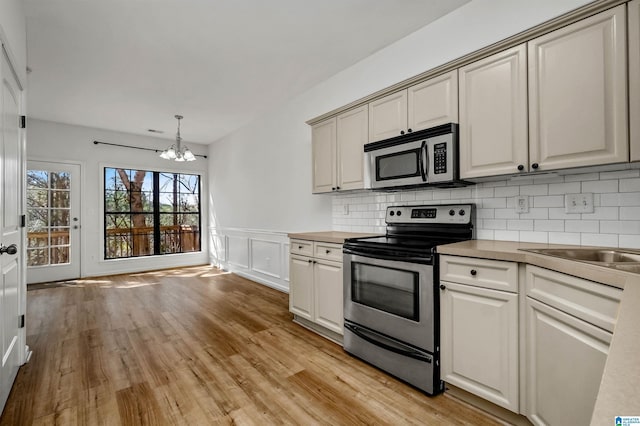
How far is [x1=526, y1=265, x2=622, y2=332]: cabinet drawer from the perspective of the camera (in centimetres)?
118

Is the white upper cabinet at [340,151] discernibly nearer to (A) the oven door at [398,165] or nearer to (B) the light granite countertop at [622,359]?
(A) the oven door at [398,165]

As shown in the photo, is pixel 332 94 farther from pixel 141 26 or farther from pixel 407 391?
pixel 407 391

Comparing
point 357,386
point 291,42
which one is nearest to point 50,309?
point 357,386

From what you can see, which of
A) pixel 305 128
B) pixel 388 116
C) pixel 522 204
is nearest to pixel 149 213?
pixel 305 128

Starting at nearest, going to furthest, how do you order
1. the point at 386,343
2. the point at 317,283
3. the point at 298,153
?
the point at 386,343 → the point at 317,283 → the point at 298,153

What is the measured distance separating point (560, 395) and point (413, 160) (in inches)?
63.8

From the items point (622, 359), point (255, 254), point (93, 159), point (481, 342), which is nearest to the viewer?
point (622, 359)

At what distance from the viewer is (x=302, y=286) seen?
10.0 ft

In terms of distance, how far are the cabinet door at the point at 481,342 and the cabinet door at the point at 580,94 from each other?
0.84 metres

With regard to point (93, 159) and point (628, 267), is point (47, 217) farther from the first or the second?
point (628, 267)

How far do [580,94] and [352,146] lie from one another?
1.68m

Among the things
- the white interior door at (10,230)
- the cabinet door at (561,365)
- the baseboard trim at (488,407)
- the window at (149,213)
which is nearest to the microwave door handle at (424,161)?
the cabinet door at (561,365)

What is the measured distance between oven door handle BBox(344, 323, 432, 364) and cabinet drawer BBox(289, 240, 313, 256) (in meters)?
0.78

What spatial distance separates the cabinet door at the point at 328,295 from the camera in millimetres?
2650
